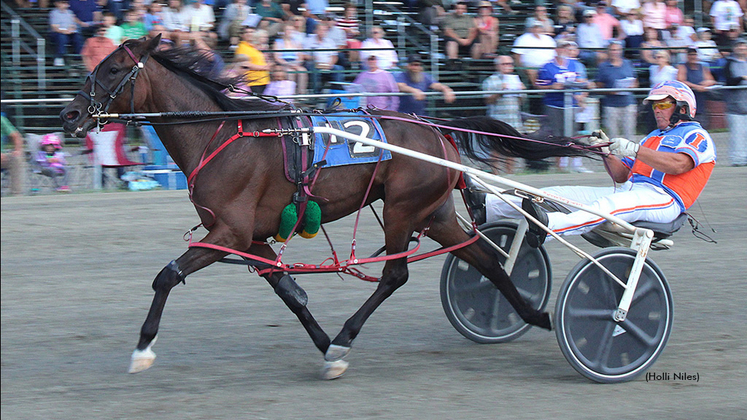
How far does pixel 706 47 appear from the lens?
1094cm

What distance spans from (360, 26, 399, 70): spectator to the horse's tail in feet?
15.5

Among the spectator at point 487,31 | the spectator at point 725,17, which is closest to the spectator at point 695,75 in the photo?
the spectator at point 725,17

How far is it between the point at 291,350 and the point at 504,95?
5274 mm

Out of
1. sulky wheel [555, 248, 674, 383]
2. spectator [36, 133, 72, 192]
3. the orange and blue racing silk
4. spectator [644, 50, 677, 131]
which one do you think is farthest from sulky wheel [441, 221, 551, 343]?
spectator [644, 50, 677, 131]

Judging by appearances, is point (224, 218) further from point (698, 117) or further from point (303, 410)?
point (698, 117)

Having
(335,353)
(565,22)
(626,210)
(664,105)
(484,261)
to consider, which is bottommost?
(335,353)

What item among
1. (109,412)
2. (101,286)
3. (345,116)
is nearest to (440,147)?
(345,116)

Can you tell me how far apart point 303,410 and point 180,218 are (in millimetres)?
4338

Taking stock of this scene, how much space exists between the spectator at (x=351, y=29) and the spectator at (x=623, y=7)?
3.57 m

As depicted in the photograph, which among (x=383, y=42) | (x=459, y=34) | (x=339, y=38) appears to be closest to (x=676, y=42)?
(x=459, y=34)

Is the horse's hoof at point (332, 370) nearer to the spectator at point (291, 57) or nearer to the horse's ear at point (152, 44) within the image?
the horse's ear at point (152, 44)

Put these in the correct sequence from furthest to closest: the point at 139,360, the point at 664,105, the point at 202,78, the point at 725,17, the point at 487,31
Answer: the point at 725,17 → the point at 487,31 → the point at 664,105 → the point at 202,78 → the point at 139,360

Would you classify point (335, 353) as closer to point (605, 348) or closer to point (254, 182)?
point (254, 182)

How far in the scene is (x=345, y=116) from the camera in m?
4.31
